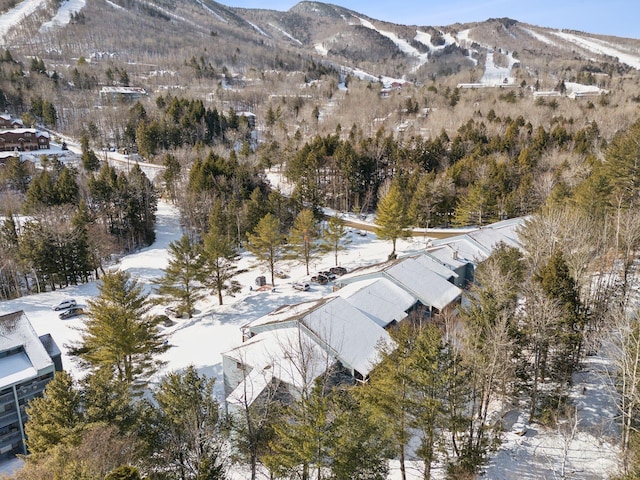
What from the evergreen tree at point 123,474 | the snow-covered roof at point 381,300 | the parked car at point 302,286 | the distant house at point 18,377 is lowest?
the parked car at point 302,286

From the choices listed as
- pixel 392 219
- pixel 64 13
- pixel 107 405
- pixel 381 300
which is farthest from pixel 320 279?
pixel 64 13

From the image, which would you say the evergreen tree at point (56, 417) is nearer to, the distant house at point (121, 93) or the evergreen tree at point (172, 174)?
the evergreen tree at point (172, 174)

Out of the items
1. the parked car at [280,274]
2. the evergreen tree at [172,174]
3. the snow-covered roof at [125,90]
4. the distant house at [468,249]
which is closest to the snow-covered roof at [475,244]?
the distant house at [468,249]

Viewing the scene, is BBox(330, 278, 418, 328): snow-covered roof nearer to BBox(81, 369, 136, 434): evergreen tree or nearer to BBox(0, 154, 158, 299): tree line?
BBox(81, 369, 136, 434): evergreen tree

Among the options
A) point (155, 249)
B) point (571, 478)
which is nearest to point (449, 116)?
point (155, 249)

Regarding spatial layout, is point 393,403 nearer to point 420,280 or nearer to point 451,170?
point 420,280

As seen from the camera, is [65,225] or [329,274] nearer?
[329,274]

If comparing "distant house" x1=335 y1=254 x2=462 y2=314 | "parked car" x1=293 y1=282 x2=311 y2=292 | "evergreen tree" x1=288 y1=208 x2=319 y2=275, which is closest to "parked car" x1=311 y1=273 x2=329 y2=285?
"parked car" x1=293 y1=282 x2=311 y2=292
